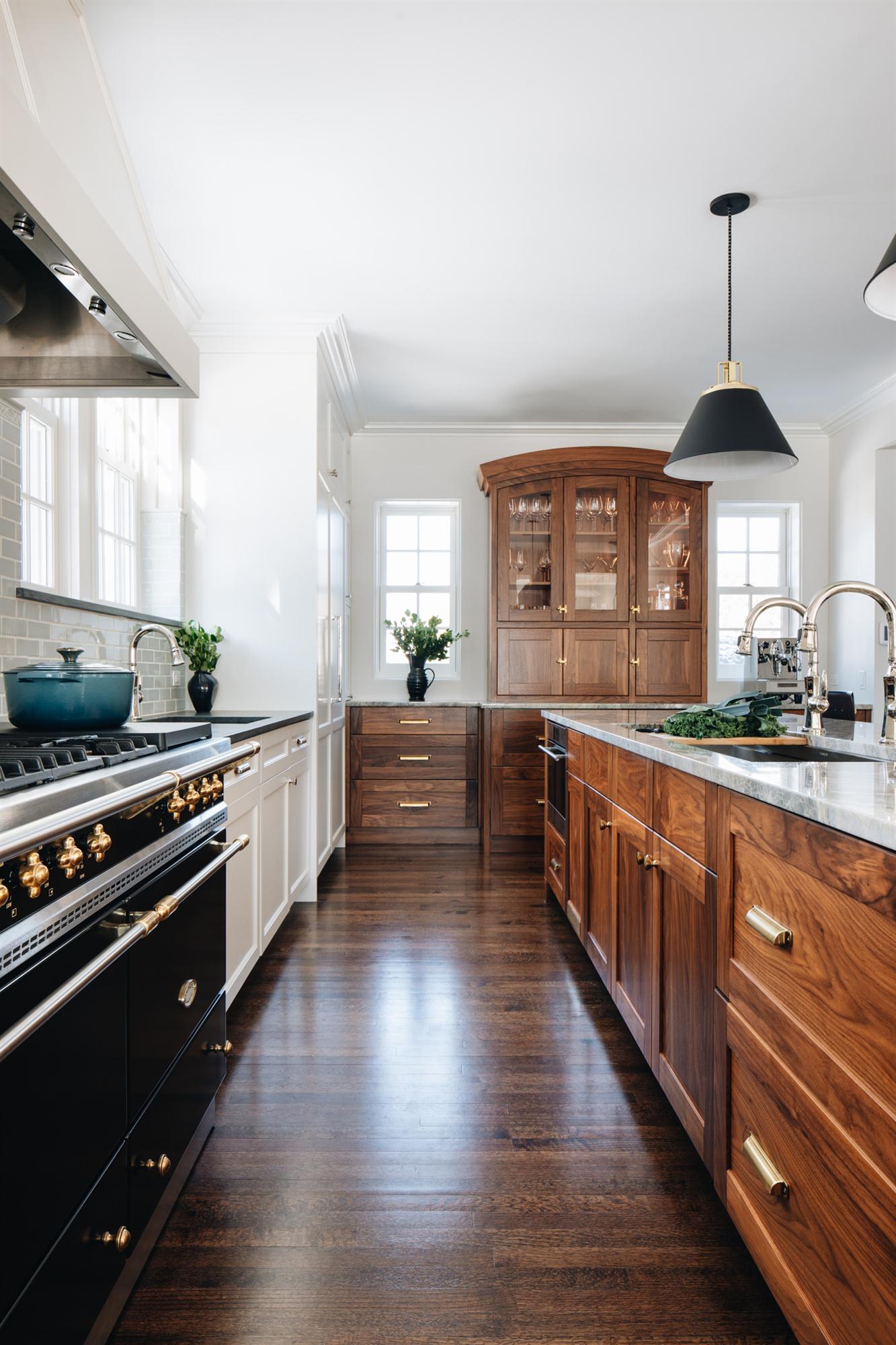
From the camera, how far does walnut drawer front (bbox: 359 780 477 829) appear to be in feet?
14.8

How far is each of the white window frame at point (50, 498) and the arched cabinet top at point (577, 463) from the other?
276 cm

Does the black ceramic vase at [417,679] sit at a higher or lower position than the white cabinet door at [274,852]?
higher

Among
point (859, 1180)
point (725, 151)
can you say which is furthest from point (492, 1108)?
point (725, 151)

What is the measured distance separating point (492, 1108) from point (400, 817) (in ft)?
9.11

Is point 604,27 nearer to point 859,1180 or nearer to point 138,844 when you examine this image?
Result: point 138,844

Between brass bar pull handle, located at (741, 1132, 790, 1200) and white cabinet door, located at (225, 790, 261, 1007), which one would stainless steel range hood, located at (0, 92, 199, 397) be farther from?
brass bar pull handle, located at (741, 1132, 790, 1200)

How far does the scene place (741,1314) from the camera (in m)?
1.20

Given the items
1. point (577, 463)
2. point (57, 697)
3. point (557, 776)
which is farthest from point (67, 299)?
point (577, 463)

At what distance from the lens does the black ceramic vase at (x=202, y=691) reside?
323 cm

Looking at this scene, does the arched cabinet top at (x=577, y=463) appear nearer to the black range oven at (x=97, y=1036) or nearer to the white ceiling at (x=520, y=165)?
the white ceiling at (x=520, y=165)

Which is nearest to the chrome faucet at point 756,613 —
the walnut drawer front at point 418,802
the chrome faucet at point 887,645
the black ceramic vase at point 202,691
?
the chrome faucet at point 887,645

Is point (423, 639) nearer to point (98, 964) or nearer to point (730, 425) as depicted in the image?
point (730, 425)

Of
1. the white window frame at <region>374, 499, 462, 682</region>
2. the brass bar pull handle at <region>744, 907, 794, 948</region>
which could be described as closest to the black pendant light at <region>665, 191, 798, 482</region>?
the brass bar pull handle at <region>744, 907, 794, 948</region>

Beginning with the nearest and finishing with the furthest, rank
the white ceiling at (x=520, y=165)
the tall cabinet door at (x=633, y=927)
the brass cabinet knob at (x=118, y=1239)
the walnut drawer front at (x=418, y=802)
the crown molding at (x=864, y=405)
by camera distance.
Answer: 1. the brass cabinet knob at (x=118, y=1239)
2. the tall cabinet door at (x=633, y=927)
3. the white ceiling at (x=520, y=165)
4. the crown molding at (x=864, y=405)
5. the walnut drawer front at (x=418, y=802)
